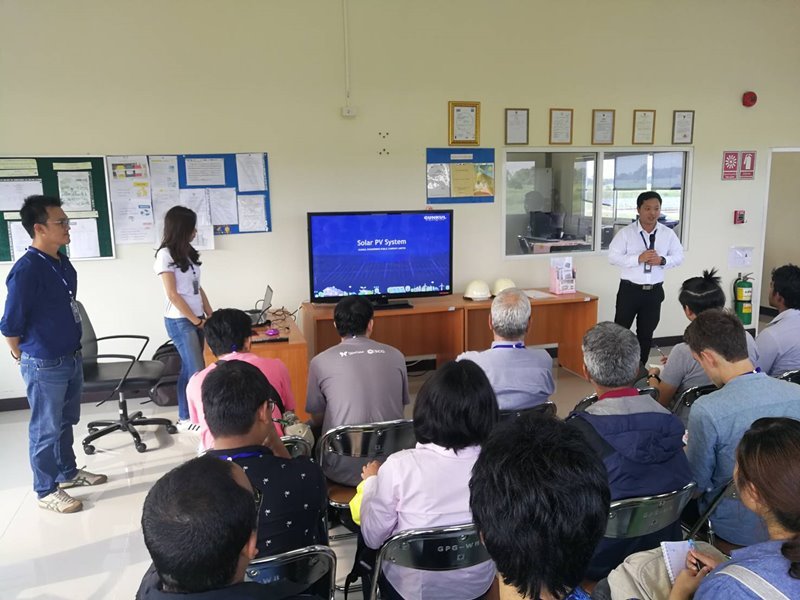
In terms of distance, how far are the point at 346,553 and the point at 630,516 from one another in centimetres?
148

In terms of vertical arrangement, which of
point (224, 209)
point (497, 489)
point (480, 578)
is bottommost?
point (480, 578)

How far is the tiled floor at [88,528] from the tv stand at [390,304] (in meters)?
1.69

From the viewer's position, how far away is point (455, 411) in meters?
1.64

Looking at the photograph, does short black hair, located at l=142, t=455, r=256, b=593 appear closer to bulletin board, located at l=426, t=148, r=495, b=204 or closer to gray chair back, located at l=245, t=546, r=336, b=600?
gray chair back, located at l=245, t=546, r=336, b=600

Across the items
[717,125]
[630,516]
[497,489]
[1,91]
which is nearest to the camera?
[497,489]

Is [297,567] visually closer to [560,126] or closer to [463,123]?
[463,123]

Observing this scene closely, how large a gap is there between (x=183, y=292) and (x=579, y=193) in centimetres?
366

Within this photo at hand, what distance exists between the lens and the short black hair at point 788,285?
2926 mm

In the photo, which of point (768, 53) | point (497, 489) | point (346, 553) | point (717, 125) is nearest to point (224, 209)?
point (346, 553)

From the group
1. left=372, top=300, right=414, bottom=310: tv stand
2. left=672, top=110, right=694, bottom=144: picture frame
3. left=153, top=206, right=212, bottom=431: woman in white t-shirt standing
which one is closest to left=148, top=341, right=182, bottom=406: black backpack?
left=153, top=206, right=212, bottom=431: woman in white t-shirt standing

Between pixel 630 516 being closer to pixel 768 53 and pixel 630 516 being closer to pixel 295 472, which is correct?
pixel 295 472

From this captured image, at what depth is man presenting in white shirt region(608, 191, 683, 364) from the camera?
4711mm

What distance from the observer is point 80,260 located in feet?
14.4

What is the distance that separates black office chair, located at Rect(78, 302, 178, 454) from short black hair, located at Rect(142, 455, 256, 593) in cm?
294
